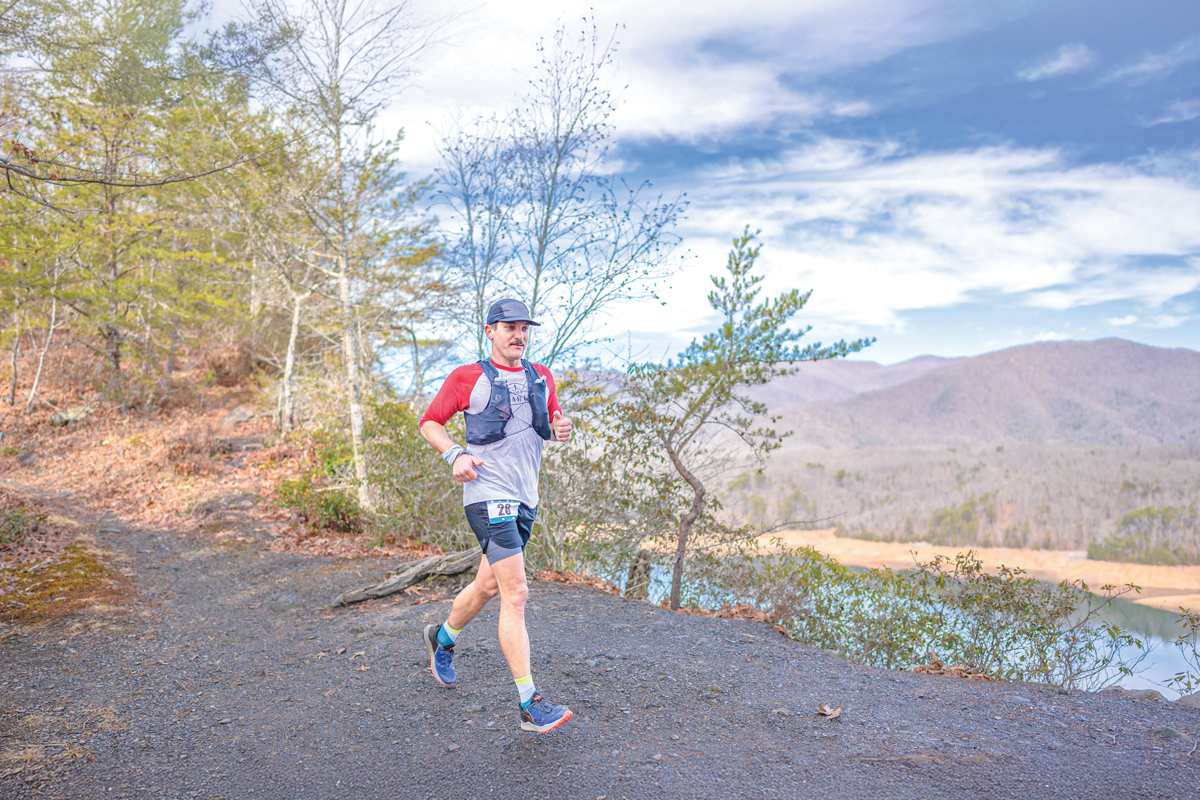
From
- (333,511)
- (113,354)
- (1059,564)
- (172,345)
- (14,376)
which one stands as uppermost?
(172,345)

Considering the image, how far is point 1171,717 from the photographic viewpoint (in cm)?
485

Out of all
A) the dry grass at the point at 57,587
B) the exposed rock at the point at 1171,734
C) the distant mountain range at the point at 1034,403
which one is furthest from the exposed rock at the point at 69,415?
the distant mountain range at the point at 1034,403

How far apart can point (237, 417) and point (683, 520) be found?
16713mm

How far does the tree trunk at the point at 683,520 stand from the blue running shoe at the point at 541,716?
4.72 metres

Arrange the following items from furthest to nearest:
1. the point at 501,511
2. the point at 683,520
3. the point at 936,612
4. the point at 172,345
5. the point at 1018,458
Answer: the point at 1018,458
the point at 172,345
the point at 683,520
the point at 936,612
the point at 501,511

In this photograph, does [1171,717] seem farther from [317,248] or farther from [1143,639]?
[317,248]

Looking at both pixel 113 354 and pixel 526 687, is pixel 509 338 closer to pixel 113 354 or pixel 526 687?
pixel 526 687

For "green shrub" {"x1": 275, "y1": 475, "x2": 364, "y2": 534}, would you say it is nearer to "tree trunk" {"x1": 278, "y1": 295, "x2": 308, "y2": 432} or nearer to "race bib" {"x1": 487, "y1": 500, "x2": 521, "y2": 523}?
"tree trunk" {"x1": 278, "y1": 295, "x2": 308, "y2": 432}

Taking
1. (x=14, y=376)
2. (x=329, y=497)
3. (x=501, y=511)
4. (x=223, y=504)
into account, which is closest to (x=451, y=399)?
(x=501, y=511)

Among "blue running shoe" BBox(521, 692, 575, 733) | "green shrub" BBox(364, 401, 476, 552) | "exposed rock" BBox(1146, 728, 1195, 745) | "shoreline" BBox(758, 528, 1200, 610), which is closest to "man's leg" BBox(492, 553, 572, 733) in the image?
"blue running shoe" BBox(521, 692, 575, 733)

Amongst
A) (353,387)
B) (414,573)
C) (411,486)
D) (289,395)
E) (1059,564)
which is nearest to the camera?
(414,573)

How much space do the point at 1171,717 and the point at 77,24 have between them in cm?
2061

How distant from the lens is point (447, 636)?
4590 millimetres

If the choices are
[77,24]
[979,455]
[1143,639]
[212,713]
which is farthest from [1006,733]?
[979,455]
